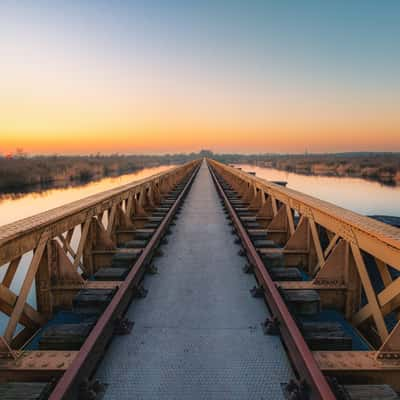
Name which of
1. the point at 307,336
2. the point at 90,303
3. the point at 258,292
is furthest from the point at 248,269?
the point at 90,303

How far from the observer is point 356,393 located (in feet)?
6.54

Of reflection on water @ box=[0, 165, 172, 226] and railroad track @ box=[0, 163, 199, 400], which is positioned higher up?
railroad track @ box=[0, 163, 199, 400]

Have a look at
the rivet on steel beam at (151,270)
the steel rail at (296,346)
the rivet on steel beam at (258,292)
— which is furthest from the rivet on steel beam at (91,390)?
the rivet on steel beam at (151,270)

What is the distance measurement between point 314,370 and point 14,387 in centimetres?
225

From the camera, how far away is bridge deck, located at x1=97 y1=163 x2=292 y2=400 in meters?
2.25

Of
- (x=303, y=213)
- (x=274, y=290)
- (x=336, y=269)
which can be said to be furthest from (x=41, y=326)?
(x=303, y=213)

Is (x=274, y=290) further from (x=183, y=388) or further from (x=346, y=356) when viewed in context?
(x=183, y=388)

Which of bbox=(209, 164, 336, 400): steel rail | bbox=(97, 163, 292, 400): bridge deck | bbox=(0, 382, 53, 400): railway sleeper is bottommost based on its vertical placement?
bbox=(97, 163, 292, 400): bridge deck

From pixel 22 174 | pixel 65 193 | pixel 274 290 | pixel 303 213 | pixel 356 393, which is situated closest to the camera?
pixel 356 393

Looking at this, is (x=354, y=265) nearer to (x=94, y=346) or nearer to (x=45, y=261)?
(x=94, y=346)

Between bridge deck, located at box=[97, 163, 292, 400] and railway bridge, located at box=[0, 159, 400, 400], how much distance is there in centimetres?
1

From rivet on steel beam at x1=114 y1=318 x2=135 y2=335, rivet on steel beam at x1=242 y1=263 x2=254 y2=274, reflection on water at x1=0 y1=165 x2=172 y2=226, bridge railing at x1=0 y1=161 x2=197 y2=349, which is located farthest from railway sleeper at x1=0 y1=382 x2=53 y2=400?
reflection on water at x1=0 y1=165 x2=172 y2=226

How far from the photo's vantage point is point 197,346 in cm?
273

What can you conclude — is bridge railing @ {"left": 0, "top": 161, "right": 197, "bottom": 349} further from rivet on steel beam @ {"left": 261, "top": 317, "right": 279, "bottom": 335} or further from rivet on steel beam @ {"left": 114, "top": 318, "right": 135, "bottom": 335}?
rivet on steel beam @ {"left": 261, "top": 317, "right": 279, "bottom": 335}
